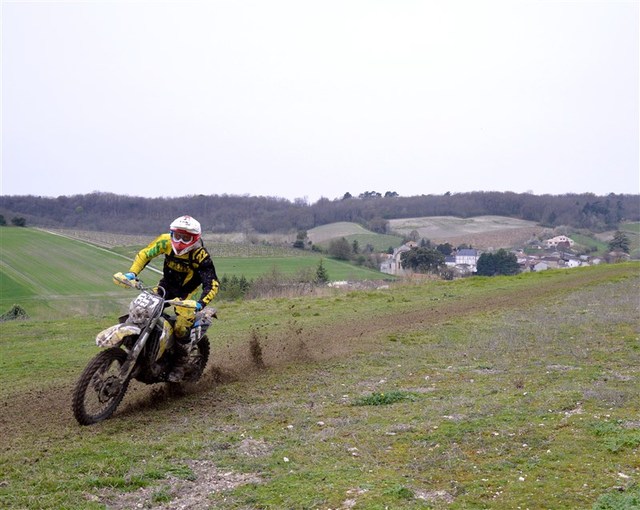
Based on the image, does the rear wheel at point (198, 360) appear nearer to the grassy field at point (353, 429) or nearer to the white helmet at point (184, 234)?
the grassy field at point (353, 429)

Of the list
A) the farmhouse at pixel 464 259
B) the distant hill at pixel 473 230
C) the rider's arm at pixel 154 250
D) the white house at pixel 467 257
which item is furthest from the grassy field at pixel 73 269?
the distant hill at pixel 473 230

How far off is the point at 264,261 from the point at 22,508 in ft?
170

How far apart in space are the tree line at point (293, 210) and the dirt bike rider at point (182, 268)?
45813 mm

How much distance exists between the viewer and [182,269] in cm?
883

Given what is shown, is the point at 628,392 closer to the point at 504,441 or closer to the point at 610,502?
the point at 504,441

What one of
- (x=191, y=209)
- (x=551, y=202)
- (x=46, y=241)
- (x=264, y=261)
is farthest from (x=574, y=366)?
(x=551, y=202)

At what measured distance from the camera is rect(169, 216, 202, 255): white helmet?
8320mm

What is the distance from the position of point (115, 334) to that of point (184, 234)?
1.69m

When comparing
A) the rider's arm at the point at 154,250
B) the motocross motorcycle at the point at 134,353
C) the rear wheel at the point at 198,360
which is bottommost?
the rear wheel at the point at 198,360

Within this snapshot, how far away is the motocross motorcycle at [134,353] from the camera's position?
712 centimetres

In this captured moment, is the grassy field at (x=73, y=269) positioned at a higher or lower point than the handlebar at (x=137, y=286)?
lower

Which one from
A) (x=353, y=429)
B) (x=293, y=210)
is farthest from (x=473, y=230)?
(x=353, y=429)

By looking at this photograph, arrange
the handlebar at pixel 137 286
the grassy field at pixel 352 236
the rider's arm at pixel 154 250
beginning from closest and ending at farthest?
the handlebar at pixel 137 286, the rider's arm at pixel 154 250, the grassy field at pixel 352 236

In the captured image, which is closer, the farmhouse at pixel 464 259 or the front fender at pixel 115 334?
the front fender at pixel 115 334
